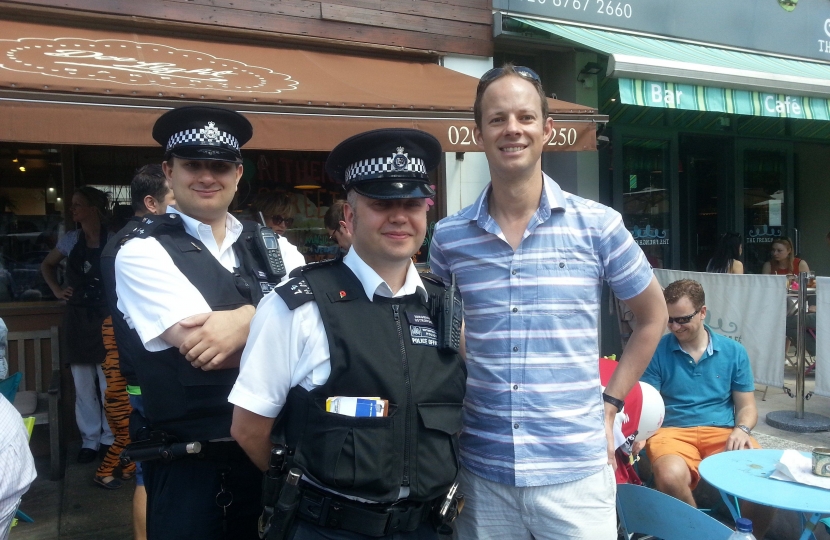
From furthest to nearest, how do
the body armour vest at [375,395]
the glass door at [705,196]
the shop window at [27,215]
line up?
the glass door at [705,196], the shop window at [27,215], the body armour vest at [375,395]

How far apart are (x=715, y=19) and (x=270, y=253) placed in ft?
23.7

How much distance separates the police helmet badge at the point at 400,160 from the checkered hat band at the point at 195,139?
0.66 meters

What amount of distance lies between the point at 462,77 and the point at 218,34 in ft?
6.57

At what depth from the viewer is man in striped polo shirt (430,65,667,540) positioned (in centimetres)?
195

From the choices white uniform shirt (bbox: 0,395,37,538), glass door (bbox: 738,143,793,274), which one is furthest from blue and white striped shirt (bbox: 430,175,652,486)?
glass door (bbox: 738,143,793,274)

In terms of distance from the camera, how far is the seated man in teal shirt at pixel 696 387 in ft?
11.7

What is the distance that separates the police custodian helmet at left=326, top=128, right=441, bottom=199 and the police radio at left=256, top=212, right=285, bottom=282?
48cm

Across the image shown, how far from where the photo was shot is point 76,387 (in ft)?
16.5

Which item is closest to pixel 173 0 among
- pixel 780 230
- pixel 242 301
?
pixel 242 301

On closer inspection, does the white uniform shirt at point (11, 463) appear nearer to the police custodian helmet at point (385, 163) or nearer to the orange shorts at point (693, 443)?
the police custodian helmet at point (385, 163)

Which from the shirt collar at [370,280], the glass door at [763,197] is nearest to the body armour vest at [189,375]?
the shirt collar at [370,280]

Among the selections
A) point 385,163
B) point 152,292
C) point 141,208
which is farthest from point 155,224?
point 141,208

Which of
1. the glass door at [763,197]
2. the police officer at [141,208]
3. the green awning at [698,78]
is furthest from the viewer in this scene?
the glass door at [763,197]

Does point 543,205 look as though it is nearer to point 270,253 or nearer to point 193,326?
point 270,253
